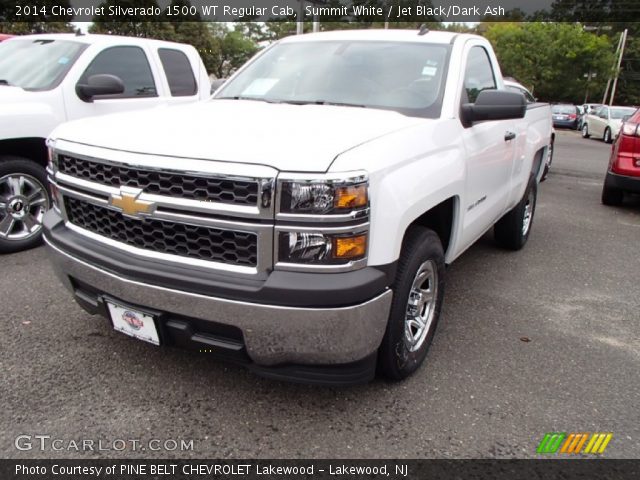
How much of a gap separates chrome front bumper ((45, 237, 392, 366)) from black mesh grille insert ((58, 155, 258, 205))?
0.42m

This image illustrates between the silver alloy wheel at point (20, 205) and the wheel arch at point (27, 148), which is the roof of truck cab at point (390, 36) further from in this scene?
the silver alloy wheel at point (20, 205)

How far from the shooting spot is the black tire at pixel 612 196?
789 centimetres

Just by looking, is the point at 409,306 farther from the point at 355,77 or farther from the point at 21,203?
the point at 21,203

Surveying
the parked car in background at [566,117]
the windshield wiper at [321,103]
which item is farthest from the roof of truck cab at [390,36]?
the parked car in background at [566,117]

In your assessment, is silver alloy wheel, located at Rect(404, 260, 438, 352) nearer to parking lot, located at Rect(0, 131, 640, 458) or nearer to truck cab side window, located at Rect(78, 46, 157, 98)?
parking lot, located at Rect(0, 131, 640, 458)

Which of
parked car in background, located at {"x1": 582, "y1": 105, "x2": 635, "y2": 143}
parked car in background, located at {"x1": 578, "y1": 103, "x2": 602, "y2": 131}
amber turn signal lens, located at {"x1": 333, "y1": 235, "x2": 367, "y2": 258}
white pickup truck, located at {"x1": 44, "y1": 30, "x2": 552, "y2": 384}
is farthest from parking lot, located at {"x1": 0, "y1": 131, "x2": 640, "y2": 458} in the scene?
parked car in background, located at {"x1": 578, "y1": 103, "x2": 602, "y2": 131}

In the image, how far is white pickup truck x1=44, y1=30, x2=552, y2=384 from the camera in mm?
2172

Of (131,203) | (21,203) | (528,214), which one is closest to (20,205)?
(21,203)

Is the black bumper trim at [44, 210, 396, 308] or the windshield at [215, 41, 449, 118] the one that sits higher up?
the windshield at [215, 41, 449, 118]

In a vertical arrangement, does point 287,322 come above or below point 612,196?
above

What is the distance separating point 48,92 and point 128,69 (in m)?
0.97

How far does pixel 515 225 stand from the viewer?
5.30 m

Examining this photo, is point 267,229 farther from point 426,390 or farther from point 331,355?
point 426,390

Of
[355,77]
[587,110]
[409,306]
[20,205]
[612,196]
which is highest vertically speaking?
A: [355,77]
